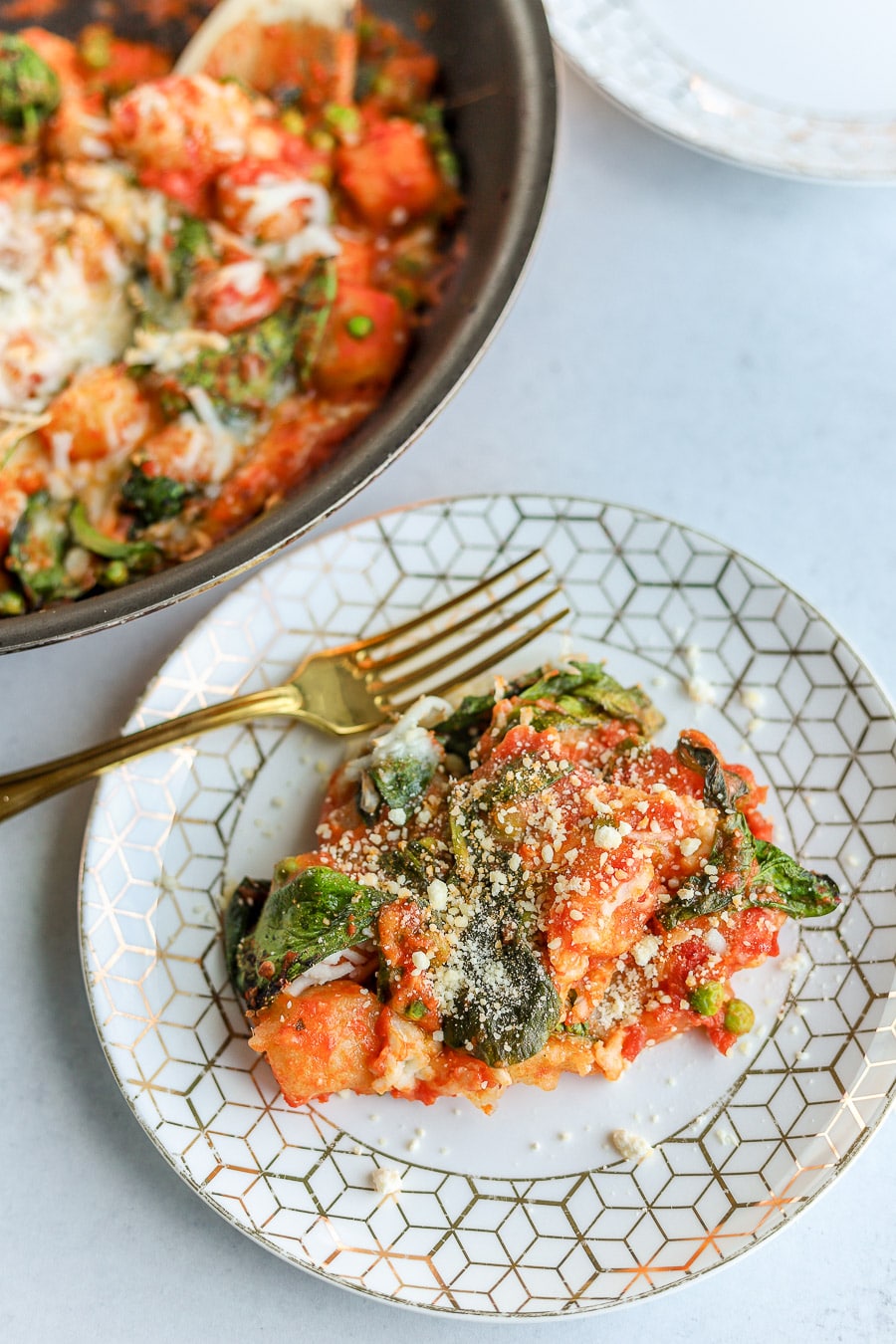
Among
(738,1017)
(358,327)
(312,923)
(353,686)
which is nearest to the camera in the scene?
(312,923)

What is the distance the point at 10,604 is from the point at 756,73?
1.86 metres

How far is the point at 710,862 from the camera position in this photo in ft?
5.27

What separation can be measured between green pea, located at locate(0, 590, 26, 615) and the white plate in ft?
4.97

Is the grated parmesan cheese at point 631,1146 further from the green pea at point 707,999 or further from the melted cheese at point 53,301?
the melted cheese at point 53,301

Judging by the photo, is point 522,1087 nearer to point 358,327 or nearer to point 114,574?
point 114,574

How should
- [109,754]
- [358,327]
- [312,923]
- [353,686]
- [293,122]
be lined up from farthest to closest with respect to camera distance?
[293,122]
[358,327]
[353,686]
[109,754]
[312,923]

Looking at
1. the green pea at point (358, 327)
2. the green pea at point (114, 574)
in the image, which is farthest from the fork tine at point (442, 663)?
the green pea at point (358, 327)

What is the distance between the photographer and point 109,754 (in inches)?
70.5

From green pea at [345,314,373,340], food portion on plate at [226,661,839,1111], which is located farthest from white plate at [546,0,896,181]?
food portion on plate at [226,661,839,1111]

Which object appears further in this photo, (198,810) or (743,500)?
(743,500)

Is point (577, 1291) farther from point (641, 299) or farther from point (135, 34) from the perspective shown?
point (135, 34)

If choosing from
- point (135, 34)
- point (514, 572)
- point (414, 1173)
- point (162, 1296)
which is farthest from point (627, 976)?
point (135, 34)

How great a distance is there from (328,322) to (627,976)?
1275 mm

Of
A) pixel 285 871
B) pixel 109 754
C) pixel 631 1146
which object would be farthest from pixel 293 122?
pixel 631 1146
